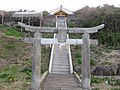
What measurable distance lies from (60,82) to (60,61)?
20.9ft

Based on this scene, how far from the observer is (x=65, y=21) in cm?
4438

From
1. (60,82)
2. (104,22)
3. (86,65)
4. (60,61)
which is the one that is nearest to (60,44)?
(86,65)

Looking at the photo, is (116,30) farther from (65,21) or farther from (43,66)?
(43,66)

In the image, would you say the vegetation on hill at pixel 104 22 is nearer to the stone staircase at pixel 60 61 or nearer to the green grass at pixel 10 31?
the stone staircase at pixel 60 61

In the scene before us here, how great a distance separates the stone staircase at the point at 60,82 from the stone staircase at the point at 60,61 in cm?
158

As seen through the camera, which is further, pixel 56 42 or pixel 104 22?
pixel 104 22

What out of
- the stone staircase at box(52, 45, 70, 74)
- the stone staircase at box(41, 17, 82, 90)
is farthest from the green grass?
the stone staircase at box(52, 45, 70, 74)

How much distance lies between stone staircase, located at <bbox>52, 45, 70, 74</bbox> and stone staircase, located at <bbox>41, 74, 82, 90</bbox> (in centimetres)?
158

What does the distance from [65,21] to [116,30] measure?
8305mm

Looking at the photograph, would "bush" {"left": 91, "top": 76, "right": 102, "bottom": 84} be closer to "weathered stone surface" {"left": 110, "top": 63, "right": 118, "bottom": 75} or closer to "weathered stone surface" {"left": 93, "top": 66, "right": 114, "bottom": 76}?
"weathered stone surface" {"left": 93, "top": 66, "right": 114, "bottom": 76}

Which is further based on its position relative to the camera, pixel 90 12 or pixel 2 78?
pixel 90 12

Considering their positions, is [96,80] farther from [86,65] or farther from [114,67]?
[114,67]

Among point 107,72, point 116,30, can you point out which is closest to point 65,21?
point 116,30

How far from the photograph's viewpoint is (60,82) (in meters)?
22.6
